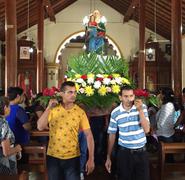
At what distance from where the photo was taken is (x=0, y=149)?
321 centimetres

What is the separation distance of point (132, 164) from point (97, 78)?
51.6 inches

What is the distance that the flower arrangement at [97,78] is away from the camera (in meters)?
4.30

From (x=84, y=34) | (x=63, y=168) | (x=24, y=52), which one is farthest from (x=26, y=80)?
(x=63, y=168)

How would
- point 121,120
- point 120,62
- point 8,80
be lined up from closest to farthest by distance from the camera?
1. point 121,120
2. point 120,62
3. point 8,80

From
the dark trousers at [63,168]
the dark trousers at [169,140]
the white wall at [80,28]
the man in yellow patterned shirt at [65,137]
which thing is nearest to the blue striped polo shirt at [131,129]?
the man in yellow patterned shirt at [65,137]

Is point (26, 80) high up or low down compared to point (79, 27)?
down

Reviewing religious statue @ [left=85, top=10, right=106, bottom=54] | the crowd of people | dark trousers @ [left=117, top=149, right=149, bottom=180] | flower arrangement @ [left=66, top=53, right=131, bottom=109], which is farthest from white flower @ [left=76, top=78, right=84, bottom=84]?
religious statue @ [left=85, top=10, right=106, bottom=54]

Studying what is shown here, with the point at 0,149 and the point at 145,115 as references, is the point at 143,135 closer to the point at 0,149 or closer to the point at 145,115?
the point at 145,115

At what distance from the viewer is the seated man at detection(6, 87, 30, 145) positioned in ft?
13.2

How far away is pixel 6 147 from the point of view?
3.02 meters

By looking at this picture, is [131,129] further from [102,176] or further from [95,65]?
[95,65]

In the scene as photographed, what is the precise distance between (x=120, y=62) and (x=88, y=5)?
1300 cm

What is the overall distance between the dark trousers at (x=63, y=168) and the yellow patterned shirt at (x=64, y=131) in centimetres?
4

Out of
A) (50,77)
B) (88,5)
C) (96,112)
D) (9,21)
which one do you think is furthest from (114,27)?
(96,112)
